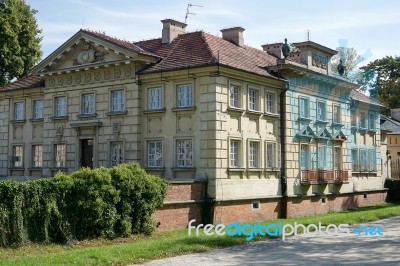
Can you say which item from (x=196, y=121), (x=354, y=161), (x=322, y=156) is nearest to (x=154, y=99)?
(x=196, y=121)

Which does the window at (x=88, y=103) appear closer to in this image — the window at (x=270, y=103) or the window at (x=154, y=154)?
the window at (x=154, y=154)

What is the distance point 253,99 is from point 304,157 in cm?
511

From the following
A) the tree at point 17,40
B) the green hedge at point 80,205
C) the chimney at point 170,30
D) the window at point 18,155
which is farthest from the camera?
the tree at point 17,40

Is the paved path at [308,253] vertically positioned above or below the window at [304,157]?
below

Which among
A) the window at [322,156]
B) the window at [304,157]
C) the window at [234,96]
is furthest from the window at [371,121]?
the window at [234,96]

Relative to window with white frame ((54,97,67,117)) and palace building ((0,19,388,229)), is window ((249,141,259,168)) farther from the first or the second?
window with white frame ((54,97,67,117))

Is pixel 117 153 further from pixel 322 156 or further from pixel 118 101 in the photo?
pixel 322 156

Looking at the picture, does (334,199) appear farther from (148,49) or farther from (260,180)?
(148,49)

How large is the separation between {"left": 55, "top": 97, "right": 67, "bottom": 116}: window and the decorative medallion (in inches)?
95.8

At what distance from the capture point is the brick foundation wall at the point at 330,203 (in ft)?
93.1

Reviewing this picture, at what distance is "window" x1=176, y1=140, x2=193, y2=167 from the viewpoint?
81.7 ft

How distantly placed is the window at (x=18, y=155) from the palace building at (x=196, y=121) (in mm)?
58

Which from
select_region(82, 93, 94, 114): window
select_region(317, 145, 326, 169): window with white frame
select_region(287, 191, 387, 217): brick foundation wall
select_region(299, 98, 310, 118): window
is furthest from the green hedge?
select_region(317, 145, 326, 169): window with white frame

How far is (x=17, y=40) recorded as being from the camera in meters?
41.8
